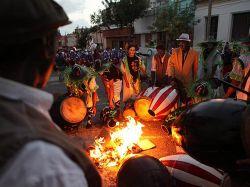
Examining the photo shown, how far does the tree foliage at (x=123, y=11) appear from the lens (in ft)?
93.5

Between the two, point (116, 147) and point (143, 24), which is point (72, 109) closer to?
point (116, 147)

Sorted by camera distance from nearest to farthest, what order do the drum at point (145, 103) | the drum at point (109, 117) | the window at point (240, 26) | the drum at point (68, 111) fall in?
the drum at point (68, 111) → the drum at point (145, 103) → the drum at point (109, 117) → the window at point (240, 26)

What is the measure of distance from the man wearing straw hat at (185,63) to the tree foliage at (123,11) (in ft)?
74.3

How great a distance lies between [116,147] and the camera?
5.24m

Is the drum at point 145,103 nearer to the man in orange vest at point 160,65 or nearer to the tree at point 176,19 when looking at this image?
the man in orange vest at point 160,65

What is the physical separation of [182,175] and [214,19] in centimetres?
1739

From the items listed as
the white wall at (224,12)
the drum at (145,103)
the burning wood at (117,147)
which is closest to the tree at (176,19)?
the white wall at (224,12)

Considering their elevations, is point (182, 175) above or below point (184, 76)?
below

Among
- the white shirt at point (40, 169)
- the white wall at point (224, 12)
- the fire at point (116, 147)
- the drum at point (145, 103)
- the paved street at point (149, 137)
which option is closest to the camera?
the white shirt at point (40, 169)

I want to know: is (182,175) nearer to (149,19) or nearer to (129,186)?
(129,186)

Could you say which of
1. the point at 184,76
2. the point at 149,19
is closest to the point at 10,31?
the point at 184,76

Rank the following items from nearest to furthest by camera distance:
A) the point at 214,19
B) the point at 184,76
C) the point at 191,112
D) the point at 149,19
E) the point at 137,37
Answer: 1. the point at 191,112
2. the point at 184,76
3. the point at 214,19
4. the point at 149,19
5. the point at 137,37

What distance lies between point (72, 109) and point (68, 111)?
11cm

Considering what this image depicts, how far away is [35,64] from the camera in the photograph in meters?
0.97
